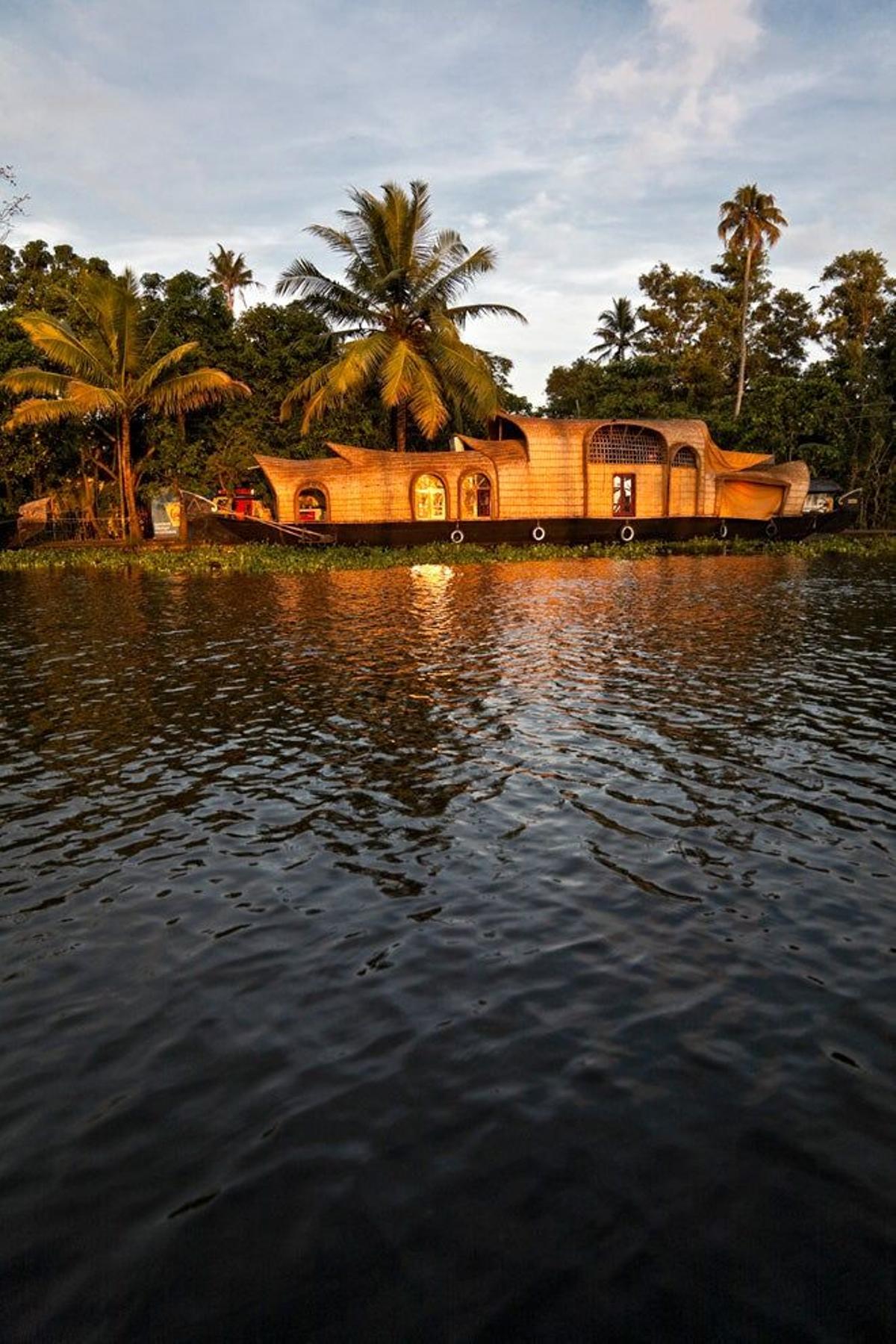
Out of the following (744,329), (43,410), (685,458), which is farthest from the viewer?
(744,329)

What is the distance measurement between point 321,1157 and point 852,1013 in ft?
8.92

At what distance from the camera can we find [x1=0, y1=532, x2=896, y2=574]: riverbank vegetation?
3216cm

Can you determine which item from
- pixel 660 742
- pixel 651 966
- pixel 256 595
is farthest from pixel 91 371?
pixel 651 966

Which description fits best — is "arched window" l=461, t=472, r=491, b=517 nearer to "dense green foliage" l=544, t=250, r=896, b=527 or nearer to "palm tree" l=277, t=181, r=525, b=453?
"palm tree" l=277, t=181, r=525, b=453

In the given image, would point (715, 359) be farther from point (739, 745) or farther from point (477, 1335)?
point (477, 1335)

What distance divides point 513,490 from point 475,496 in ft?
5.42

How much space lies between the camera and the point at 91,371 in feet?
121

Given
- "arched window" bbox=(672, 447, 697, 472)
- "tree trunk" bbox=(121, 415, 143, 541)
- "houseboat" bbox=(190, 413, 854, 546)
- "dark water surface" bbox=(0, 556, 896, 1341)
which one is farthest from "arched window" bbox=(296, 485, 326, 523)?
"dark water surface" bbox=(0, 556, 896, 1341)

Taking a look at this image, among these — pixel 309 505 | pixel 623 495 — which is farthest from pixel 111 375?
pixel 623 495

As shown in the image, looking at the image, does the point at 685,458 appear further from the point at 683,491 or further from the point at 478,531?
the point at 478,531

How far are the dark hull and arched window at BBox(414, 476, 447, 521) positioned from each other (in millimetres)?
1081

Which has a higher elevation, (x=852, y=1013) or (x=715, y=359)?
(x=715, y=359)

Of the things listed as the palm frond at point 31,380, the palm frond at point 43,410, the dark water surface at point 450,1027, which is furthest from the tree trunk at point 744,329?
the dark water surface at point 450,1027

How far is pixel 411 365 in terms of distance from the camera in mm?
34844
